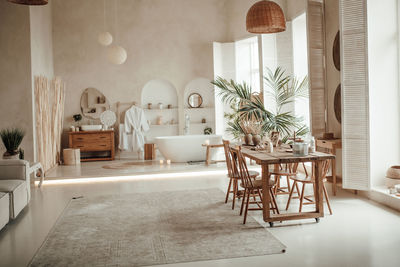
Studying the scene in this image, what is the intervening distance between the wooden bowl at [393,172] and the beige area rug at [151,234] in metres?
2.09

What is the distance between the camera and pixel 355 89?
5395 millimetres

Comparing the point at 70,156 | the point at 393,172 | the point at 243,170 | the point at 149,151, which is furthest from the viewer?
the point at 149,151

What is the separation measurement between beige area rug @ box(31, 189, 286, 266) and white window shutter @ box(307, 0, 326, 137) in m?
2.23

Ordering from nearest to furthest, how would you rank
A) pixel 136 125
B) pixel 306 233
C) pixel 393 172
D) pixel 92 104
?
1. pixel 306 233
2. pixel 393 172
3. pixel 136 125
4. pixel 92 104

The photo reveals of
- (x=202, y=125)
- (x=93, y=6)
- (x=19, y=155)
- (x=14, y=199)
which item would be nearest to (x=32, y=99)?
(x=19, y=155)

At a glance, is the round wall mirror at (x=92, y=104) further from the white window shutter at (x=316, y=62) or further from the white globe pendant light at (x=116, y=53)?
the white window shutter at (x=316, y=62)

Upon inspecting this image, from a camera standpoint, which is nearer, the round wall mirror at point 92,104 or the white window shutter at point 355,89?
the white window shutter at point 355,89

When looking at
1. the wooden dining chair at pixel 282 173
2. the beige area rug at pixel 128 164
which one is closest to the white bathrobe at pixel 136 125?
the beige area rug at pixel 128 164

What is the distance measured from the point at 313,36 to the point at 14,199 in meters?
5.15

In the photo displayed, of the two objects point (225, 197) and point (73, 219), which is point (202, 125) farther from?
point (73, 219)

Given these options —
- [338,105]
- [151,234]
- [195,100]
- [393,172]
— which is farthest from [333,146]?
[195,100]

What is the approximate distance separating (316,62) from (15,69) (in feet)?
17.9

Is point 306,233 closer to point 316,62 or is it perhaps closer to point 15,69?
point 316,62

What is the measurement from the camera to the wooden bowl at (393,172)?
5.19 m
